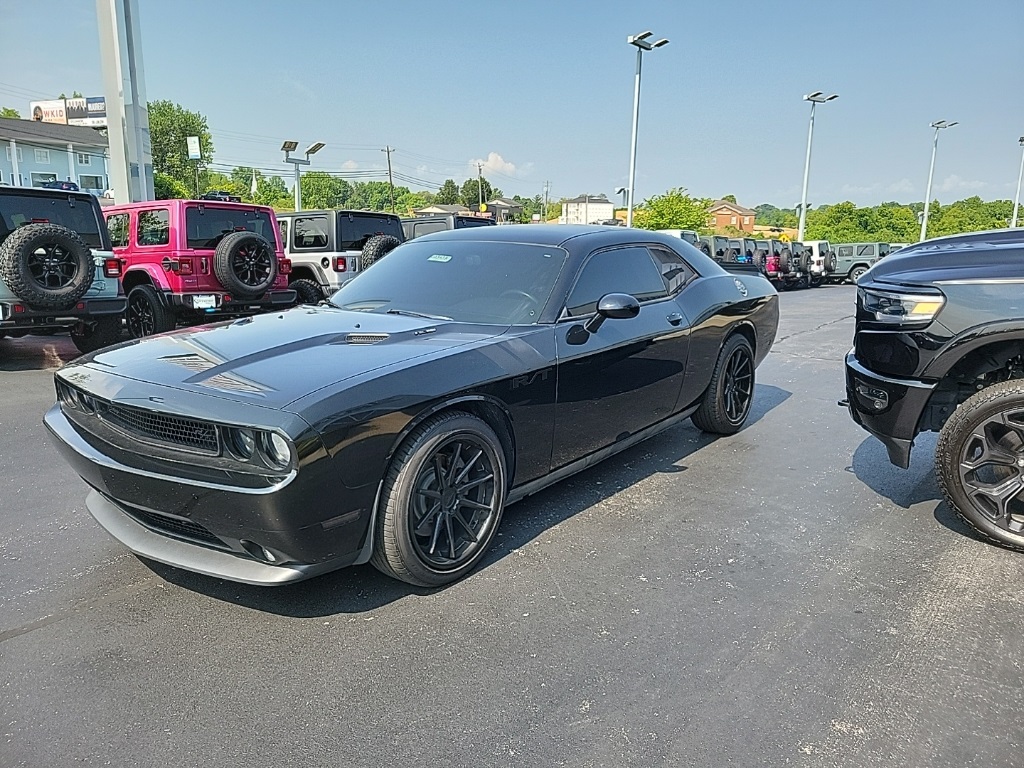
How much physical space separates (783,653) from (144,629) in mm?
2319

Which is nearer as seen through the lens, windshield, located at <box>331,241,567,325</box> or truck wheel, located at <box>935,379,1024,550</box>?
truck wheel, located at <box>935,379,1024,550</box>

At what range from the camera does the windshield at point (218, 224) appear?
9.27m

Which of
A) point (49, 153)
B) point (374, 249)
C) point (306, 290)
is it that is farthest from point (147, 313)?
point (49, 153)

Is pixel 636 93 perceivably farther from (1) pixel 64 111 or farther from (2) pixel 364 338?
(1) pixel 64 111

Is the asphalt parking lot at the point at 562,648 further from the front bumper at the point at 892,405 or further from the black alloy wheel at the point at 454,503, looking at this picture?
the front bumper at the point at 892,405

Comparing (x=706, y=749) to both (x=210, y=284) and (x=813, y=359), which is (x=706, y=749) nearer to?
(x=813, y=359)

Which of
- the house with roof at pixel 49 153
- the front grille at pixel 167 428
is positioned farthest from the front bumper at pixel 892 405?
the house with roof at pixel 49 153

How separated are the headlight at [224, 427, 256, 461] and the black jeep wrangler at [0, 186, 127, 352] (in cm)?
625

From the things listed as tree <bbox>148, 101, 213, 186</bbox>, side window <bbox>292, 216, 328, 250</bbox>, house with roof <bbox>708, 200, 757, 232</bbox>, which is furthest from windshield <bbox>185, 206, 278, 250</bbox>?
house with roof <bbox>708, 200, 757, 232</bbox>

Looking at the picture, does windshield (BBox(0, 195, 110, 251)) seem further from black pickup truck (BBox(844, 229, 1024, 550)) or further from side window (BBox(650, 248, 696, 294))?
black pickup truck (BBox(844, 229, 1024, 550))

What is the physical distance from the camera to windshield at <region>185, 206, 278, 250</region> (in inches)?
365

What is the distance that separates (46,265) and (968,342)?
8158mm

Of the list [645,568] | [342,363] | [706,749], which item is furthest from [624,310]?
[706,749]

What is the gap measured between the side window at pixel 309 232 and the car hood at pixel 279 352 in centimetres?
846
